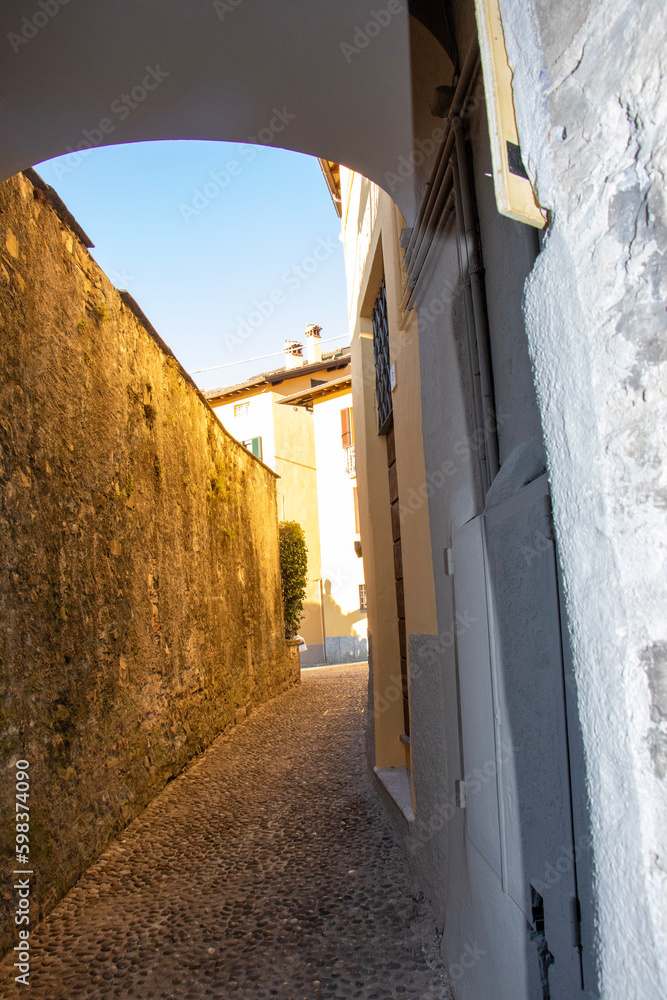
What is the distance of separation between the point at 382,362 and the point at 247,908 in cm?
363

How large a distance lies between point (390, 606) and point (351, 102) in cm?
341

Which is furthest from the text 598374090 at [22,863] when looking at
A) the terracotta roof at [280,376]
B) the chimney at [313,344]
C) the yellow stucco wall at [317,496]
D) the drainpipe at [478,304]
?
the chimney at [313,344]

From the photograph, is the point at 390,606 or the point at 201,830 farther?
the point at 390,606

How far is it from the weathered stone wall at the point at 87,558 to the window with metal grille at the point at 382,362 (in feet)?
5.95

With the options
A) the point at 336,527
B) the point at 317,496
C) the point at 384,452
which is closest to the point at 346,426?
the point at 317,496

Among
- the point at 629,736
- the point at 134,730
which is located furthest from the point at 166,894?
the point at 629,736

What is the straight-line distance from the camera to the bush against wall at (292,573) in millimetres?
13284

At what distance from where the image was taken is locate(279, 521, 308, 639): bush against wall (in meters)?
13.3

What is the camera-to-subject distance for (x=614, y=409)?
85 cm

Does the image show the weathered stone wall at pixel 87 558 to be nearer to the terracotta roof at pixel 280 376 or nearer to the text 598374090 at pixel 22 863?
the text 598374090 at pixel 22 863

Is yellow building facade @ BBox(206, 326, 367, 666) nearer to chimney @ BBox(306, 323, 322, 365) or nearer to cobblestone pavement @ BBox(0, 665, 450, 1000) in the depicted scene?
chimney @ BBox(306, 323, 322, 365)

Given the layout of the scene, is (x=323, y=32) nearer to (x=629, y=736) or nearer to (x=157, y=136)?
(x=157, y=136)

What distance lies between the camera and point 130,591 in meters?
4.63

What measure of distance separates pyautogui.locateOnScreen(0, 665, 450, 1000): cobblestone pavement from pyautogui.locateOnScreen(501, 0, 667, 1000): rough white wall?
6.65ft
